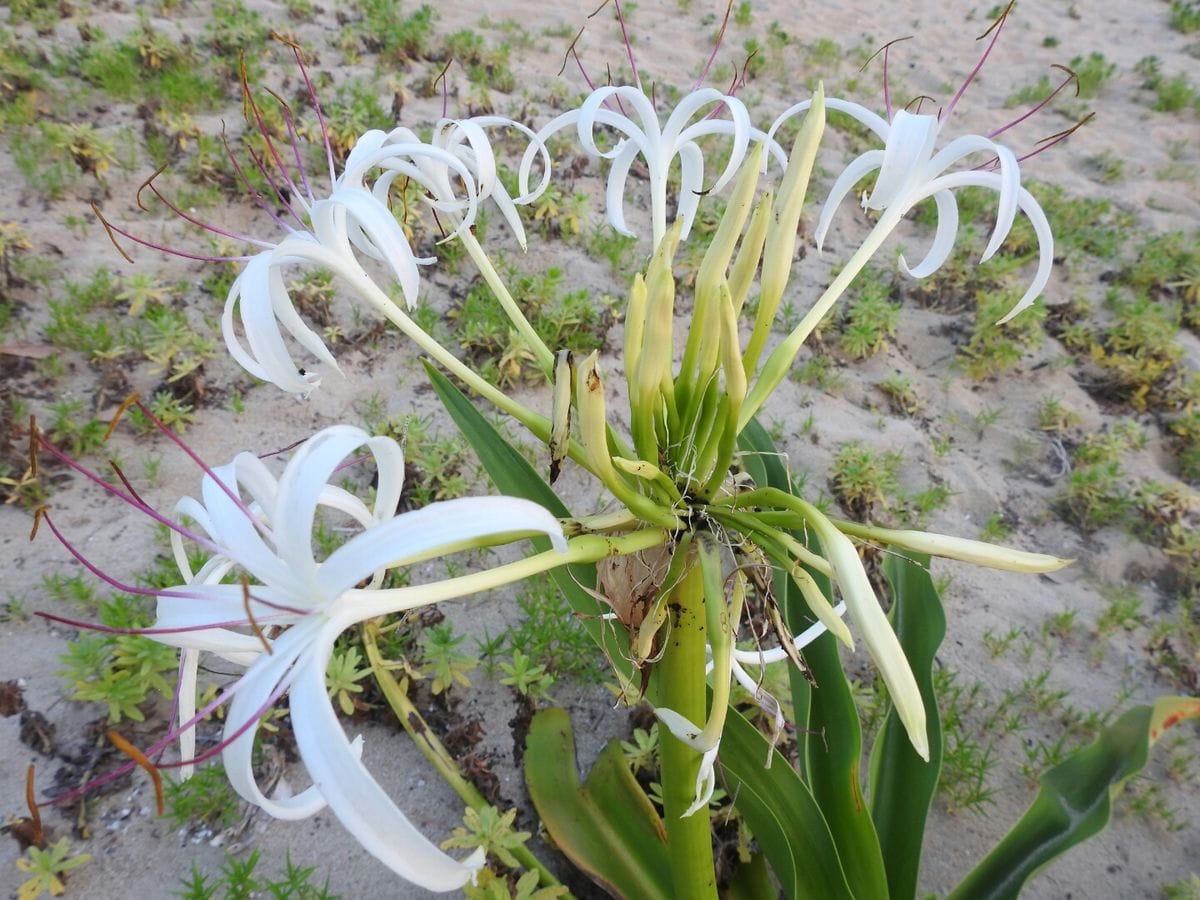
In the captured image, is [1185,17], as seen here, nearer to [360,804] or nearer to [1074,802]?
[1074,802]

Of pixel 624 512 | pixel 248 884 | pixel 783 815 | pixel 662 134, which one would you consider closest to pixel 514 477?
pixel 624 512

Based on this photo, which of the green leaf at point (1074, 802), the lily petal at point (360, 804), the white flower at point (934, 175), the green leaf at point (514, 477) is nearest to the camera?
the lily petal at point (360, 804)

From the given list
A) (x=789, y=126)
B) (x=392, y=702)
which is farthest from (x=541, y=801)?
(x=789, y=126)

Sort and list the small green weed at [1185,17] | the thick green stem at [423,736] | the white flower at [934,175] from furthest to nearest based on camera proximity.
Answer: the small green weed at [1185,17], the thick green stem at [423,736], the white flower at [934,175]

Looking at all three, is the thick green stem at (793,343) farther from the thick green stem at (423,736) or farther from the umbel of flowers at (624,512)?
the thick green stem at (423,736)

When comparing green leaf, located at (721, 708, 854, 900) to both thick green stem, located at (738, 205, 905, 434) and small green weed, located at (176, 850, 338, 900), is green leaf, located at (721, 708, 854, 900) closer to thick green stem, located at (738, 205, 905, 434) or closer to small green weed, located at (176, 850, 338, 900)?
thick green stem, located at (738, 205, 905, 434)

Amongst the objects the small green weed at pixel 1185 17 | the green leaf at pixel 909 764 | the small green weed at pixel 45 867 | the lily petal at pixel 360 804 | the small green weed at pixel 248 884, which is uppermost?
the small green weed at pixel 1185 17

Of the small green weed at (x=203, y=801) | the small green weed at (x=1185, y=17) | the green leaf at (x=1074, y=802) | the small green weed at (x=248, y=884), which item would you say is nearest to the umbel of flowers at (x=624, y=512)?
the green leaf at (x=1074, y=802)

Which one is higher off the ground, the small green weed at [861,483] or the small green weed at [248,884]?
the small green weed at [861,483]
